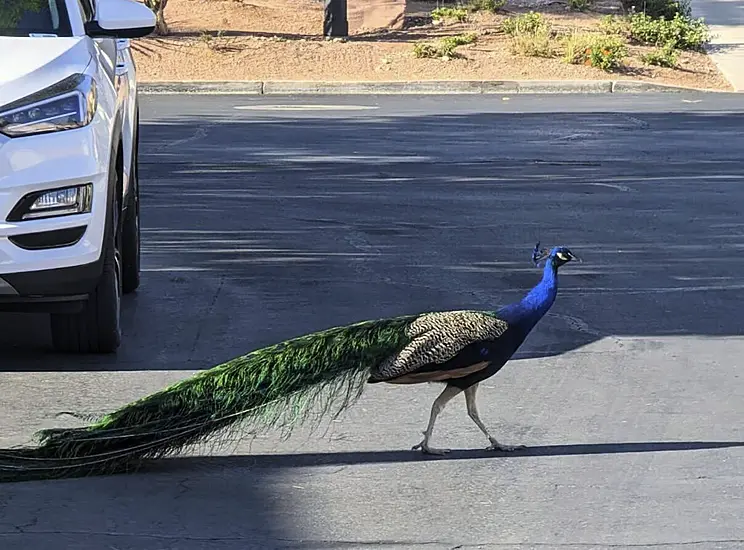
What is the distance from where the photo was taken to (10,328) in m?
7.42

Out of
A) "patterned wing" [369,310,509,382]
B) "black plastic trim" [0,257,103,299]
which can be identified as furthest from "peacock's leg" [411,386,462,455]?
"black plastic trim" [0,257,103,299]

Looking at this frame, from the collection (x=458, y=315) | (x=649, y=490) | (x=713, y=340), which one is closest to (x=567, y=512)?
(x=649, y=490)

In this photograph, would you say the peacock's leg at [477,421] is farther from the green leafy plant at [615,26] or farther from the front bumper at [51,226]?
the green leafy plant at [615,26]

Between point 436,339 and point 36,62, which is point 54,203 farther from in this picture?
point 436,339

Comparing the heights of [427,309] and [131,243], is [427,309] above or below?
below

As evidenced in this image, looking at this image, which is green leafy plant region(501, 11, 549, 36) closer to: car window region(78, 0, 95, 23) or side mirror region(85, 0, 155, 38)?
car window region(78, 0, 95, 23)

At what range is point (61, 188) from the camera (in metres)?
6.07

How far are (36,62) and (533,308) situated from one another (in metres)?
2.56

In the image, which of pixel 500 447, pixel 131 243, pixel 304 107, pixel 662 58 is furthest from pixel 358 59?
pixel 500 447

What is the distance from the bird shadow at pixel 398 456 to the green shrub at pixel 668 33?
19.6 metres

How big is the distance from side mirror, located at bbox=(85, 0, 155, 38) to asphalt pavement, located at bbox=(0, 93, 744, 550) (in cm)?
157

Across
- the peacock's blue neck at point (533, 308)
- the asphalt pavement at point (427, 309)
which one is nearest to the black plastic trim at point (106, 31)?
the asphalt pavement at point (427, 309)

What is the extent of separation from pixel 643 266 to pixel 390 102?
1097 cm

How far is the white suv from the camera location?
5.98m
